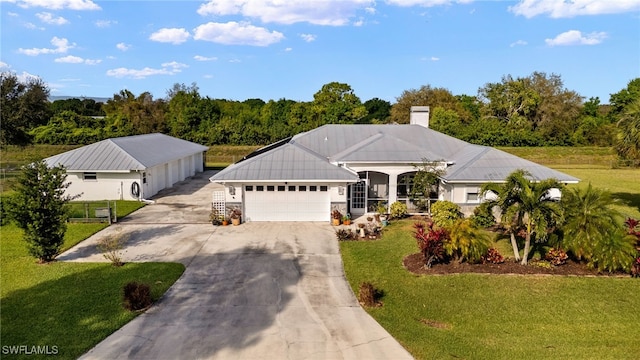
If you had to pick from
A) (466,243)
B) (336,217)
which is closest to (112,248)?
(336,217)

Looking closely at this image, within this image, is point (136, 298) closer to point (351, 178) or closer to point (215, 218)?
point (215, 218)

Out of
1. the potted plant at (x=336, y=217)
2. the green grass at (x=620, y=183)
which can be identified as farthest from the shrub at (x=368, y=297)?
the green grass at (x=620, y=183)

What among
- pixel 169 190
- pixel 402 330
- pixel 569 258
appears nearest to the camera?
pixel 402 330

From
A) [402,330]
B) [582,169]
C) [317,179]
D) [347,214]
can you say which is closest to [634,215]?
[347,214]

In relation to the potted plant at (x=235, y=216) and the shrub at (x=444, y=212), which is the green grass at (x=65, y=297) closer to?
the potted plant at (x=235, y=216)

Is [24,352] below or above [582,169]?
below

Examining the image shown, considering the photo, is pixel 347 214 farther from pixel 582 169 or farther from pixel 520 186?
pixel 582 169
